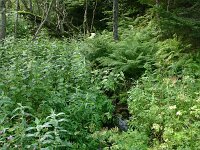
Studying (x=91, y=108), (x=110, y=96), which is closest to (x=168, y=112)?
(x=91, y=108)

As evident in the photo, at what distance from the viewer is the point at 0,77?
5.14 m

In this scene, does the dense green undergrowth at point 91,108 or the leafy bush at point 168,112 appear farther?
the leafy bush at point 168,112

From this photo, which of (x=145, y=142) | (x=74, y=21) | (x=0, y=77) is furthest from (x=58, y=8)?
(x=145, y=142)

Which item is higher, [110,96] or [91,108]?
[91,108]

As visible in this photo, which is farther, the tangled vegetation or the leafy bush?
the leafy bush

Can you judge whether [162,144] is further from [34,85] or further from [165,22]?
[165,22]

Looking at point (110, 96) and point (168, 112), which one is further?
point (110, 96)

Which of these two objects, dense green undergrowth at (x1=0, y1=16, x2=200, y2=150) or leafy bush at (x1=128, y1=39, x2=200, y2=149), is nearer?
dense green undergrowth at (x1=0, y1=16, x2=200, y2=150)

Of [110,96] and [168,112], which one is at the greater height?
[168,112]

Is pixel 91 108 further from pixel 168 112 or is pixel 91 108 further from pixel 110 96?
pixel 110 96

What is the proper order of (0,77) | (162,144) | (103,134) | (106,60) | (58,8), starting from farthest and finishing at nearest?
1. (58,8)
2. (106,60)
3. (0,77)
4. (103,134)
5. (162,144)

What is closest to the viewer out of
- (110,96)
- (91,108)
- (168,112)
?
(168,112)

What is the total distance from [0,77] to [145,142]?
2.46 meters

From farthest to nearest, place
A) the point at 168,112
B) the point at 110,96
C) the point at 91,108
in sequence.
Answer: the point at 110,96 < the point at 91,108 < the point at 168,112
